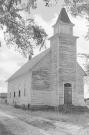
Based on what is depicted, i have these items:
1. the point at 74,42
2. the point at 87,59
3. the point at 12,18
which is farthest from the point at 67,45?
the point at 12,18

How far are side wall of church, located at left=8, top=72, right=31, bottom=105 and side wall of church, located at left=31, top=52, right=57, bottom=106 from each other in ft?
3.46

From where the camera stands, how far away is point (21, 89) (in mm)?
35656

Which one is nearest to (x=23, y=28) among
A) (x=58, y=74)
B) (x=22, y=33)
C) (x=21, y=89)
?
(x=22, y=33)

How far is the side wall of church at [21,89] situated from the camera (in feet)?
103

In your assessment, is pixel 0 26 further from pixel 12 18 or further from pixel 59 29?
pixel 59 29

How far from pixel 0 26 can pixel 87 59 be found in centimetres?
523

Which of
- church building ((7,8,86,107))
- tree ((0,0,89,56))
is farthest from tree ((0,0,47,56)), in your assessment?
church building ((7,8,86,107))

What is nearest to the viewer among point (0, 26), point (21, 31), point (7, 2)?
point (7, 2)

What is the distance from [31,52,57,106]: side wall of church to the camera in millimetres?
29531

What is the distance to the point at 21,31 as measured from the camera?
12188 millimetres

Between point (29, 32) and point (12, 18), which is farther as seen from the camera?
point (29, 32)

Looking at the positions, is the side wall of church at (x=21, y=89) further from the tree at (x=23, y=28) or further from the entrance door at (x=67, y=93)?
the tree at (x=23, y=28)

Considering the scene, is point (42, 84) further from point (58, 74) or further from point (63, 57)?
point (63, 57)

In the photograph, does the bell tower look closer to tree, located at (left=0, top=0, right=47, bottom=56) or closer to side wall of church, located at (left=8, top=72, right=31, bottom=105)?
side wall of church, located at (left=8, top=72, right=31, bottom=105)
